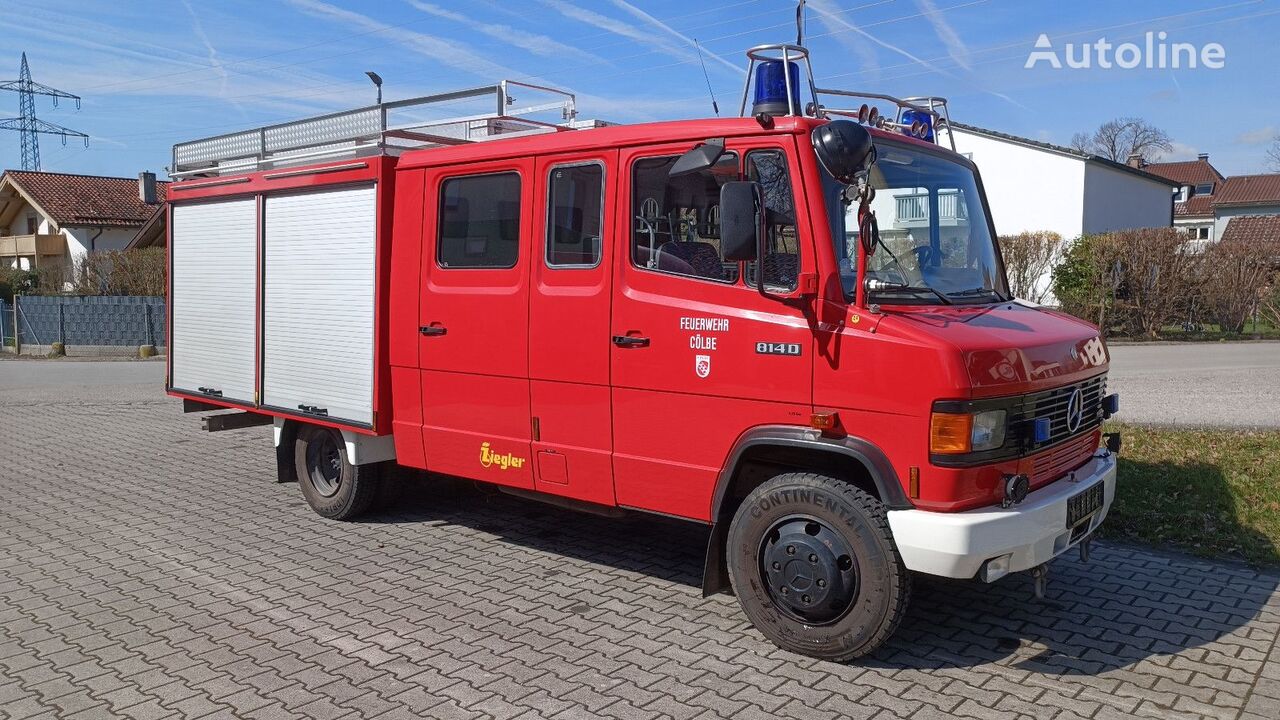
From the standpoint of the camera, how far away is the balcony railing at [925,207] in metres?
5.19

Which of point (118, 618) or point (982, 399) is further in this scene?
point (118, 618)

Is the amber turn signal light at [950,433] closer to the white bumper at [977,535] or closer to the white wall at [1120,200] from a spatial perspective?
the white bumper at [977,535]

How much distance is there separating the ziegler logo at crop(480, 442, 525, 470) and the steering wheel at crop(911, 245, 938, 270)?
2535 mm

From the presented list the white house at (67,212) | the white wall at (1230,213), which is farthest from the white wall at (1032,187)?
the white wall at (1230,213)

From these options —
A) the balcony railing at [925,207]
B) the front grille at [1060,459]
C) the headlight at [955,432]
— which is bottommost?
the front grille at [1060,459]

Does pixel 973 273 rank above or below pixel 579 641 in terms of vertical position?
above

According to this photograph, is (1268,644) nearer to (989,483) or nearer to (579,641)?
(989,483)

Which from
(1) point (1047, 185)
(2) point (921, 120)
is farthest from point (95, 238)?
(2) point (921, 120)

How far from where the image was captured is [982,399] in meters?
4.20

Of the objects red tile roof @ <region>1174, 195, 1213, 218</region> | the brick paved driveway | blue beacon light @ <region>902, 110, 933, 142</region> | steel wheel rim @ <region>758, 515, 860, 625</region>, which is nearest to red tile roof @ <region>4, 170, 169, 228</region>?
the brick paved driveway

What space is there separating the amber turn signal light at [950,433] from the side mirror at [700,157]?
1.59 metres

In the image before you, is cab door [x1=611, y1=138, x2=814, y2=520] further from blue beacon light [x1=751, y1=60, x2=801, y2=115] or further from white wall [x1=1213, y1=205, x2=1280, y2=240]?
white wall [x1=1213, y1=205, x2=1280, y2=240]

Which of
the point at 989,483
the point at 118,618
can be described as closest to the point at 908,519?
the point at 989,483

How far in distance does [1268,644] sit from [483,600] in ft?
13.5
